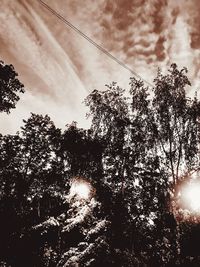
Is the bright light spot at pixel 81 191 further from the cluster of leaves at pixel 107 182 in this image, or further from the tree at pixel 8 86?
the tree at pixel 8 86

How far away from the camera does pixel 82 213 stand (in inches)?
246

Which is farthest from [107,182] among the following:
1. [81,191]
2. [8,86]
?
[81,191]

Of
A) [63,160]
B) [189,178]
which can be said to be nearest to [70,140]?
[63,160]

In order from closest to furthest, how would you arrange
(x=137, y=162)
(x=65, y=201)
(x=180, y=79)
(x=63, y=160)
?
(x=65, y=201), (x=180, y=79), (x=137, y=162), (x=63, y=160)

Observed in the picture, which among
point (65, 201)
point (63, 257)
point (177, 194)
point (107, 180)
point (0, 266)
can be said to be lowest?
point (0, 266)

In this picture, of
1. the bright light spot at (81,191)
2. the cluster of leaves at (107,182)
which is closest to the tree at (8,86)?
the cluster of leaves at (107,182)

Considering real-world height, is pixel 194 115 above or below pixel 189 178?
above

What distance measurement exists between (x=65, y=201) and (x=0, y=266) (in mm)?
2061

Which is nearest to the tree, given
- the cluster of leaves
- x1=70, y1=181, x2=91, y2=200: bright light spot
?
the cluster of leaves

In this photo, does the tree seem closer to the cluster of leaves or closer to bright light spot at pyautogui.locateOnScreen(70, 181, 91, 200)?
the cluster of leaves

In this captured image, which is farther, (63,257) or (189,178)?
(189,178)

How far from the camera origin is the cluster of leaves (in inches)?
249

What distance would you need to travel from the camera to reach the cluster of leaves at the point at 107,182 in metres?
6.32

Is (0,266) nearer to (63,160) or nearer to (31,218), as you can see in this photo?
(31,218)
